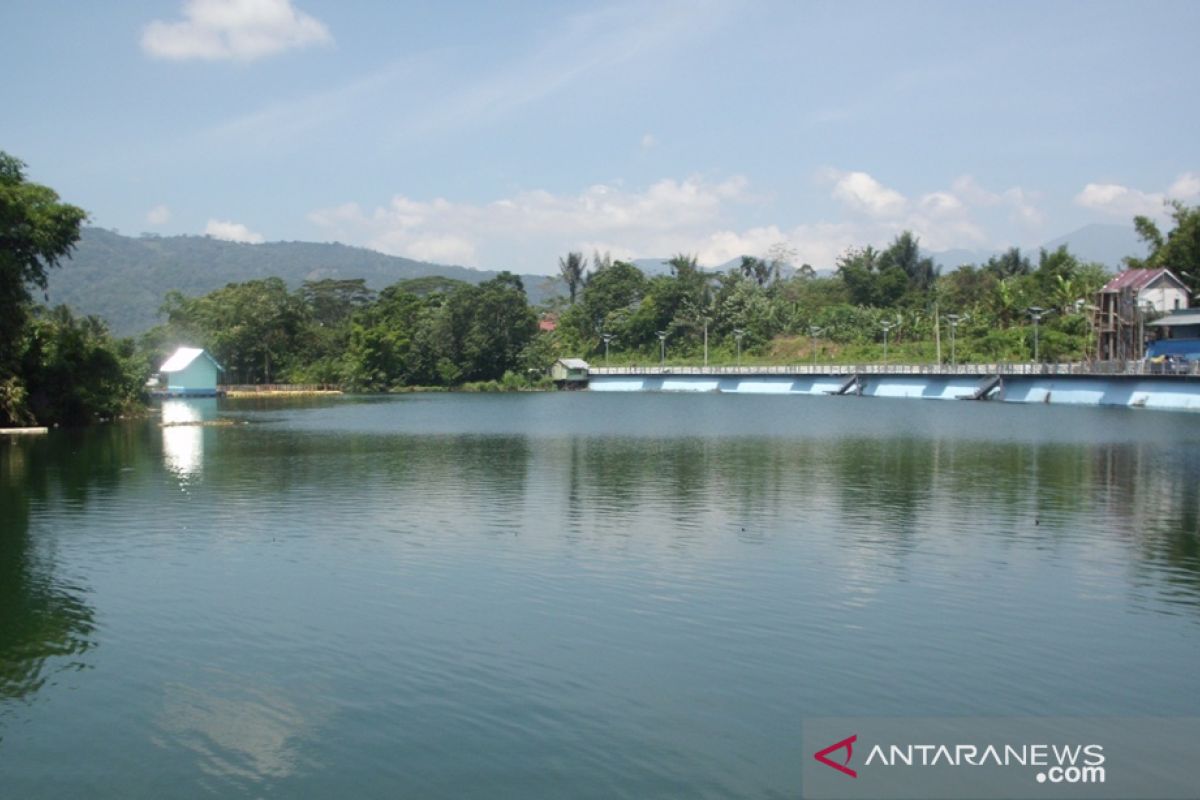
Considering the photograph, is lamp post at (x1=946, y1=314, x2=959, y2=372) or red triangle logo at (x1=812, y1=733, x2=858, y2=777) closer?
red triangle logo at (x1=812, y1=733, x2=858, y2=777)

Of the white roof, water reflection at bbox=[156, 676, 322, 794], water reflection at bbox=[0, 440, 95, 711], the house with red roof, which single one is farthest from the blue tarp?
the white roof

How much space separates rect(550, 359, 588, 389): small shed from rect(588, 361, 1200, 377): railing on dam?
1.09 m

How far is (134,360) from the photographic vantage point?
66438 mm

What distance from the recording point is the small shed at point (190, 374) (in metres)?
99.7

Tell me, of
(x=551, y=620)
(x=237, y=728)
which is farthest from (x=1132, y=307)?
(x=237, y=728)

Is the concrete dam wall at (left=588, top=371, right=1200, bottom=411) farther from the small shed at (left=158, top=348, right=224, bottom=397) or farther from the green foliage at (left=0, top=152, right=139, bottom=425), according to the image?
the green foliage at (left=0, top=152, right=139, bottom=425)

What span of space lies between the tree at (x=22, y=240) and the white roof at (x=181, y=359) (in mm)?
53209

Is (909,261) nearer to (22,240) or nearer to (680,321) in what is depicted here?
(680,321)

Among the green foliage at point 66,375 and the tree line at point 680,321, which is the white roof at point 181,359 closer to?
the tree line at point 680,321

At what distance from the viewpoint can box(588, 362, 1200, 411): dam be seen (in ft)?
221

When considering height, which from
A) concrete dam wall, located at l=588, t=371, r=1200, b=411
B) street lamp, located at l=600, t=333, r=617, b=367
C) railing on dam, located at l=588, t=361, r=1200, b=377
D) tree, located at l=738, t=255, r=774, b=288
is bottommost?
concrete dam wall, located at l=588, t=371, r=1200, b=411

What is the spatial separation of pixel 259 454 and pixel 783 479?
20187mm

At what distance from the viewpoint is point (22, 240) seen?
4531cm

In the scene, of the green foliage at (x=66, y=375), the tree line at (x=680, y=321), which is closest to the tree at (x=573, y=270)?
the tree line at (x=680, y=321)
